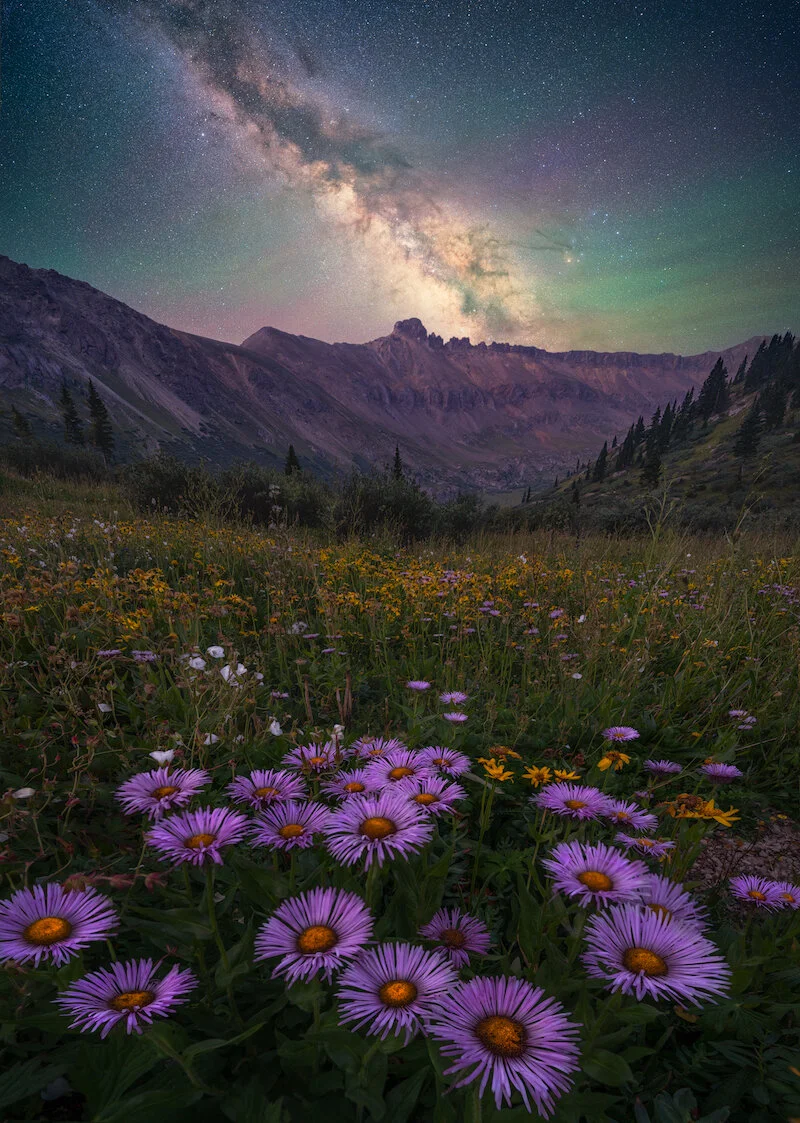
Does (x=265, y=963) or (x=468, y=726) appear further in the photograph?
(x=468, y=726)

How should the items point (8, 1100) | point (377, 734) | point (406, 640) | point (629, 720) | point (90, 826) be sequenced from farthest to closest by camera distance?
point (406, 640) < point (629, 720) < point (377, 734) < point (90, 826) < point (8, 1100)

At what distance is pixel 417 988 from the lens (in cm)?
81

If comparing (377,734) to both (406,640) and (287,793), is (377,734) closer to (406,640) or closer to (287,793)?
(406,640)

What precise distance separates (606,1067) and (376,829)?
48 centimetres

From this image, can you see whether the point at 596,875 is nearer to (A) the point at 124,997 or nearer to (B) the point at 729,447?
(A) the point at 124,997

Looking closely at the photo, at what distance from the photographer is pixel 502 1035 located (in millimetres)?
723

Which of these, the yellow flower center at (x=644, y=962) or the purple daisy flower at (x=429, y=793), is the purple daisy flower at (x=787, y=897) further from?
the purple daisy flower at (x=429, y=793)

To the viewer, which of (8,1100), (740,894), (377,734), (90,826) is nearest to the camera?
(8,1100)

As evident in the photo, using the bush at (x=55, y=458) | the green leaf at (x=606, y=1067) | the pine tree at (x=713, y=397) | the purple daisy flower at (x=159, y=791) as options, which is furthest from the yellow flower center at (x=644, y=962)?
the pine tree at (x=713, y=397)

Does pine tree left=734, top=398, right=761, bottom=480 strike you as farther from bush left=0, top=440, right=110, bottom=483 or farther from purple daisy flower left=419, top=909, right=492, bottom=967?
purple daisy flower left=419, top=909, right=492, bottom=967

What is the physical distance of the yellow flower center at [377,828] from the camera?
3.11 feet

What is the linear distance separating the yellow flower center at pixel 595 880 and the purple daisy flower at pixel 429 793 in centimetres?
27

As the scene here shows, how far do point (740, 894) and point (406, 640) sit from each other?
7.75 ft

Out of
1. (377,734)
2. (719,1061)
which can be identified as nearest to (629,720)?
(377,734)
